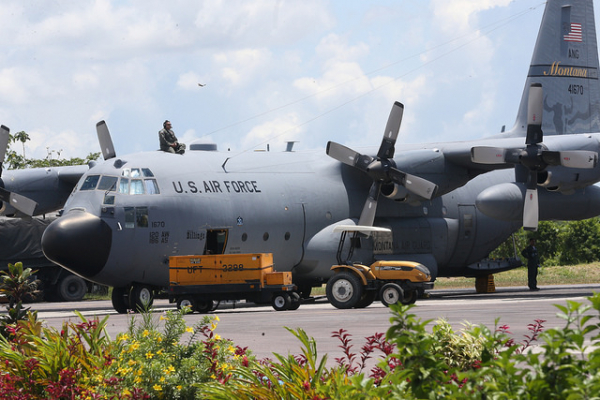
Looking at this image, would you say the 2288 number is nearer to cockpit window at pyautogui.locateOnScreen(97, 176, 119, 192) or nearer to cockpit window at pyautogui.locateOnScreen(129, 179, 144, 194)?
cockpit window at pyautogui.locateOnScreen(129, 179, 144, 194)

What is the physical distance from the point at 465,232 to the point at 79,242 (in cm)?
1351

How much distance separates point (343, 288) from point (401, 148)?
7326 millimetres

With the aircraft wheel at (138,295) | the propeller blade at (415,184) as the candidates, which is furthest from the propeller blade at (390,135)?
the aircraft wheel at (138,295)

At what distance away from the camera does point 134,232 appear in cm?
2142

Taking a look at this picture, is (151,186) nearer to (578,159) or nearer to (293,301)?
(293,301)

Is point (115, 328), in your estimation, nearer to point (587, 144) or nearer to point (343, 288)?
point (343, 288)

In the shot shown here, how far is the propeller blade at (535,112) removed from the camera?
25188 mm

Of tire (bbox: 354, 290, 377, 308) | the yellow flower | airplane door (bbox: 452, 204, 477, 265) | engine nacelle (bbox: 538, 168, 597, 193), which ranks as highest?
engine nacelle (bbox: 538, 168, 597, 193)

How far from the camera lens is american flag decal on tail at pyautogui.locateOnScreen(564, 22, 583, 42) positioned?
31.3 metres

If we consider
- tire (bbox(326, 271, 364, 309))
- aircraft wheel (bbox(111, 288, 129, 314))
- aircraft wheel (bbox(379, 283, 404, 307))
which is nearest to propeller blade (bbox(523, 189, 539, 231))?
aircraft wheel (bbox(379, 283, 404, 307))

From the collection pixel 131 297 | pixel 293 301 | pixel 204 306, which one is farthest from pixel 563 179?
pixel 131 297

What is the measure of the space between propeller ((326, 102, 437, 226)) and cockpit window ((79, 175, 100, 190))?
7.16 meters

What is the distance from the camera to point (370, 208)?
2525 cm

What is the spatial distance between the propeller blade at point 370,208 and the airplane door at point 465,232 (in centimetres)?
441
